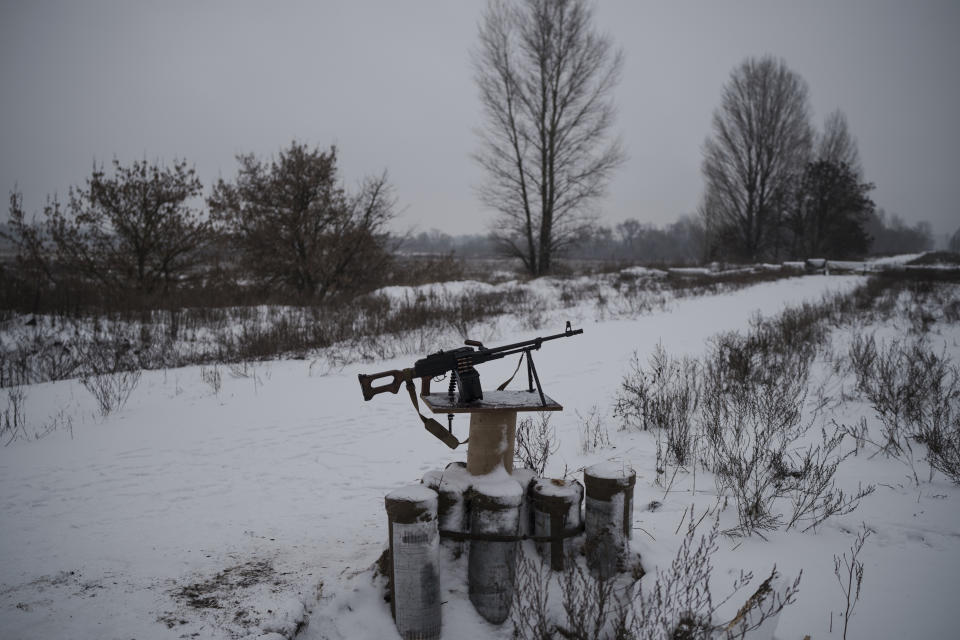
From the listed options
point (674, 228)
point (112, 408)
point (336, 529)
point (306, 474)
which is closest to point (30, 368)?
point (112, 408)

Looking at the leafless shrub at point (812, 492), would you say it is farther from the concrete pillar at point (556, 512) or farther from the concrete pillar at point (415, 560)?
the concrete pillar at point (415, 560)

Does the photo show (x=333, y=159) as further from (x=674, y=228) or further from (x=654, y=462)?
(x=674, y=228)

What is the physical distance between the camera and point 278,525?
2.88m

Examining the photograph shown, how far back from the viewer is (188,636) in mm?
1841

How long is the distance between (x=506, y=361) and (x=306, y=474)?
4455mm

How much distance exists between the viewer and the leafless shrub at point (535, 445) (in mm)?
3436

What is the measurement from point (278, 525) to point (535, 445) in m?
2.02

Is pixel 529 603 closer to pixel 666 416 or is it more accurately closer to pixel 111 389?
pixel 666 416

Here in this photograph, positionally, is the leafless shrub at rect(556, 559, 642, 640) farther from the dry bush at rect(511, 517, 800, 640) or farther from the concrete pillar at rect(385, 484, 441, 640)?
the concrete pillar at rect(385, 484, 441, 640)

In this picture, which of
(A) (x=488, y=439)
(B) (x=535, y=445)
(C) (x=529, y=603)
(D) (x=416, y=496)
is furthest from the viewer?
(B) (x=535, y=445)

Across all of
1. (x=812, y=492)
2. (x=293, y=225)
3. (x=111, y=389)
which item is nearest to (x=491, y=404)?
(x=812, y=492)

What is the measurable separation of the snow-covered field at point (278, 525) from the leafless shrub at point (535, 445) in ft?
0.56

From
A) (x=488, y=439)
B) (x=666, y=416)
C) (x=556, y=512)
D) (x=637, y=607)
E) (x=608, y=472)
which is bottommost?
(x=637, y=607)

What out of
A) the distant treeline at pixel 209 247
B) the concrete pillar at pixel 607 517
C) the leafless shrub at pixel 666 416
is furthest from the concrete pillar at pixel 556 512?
the distant treeline at pixel 209 247
